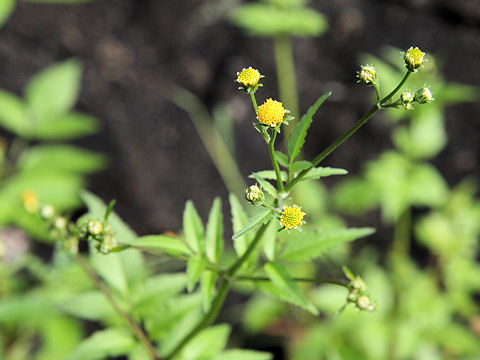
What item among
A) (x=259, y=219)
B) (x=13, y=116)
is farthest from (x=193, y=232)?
(x=13, y=116)


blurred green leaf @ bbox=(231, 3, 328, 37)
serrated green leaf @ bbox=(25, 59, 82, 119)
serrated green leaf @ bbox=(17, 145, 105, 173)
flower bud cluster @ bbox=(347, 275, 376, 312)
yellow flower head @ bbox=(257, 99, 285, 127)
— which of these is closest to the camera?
yellow flower head @ bbox=(257, 99, 285, 127)

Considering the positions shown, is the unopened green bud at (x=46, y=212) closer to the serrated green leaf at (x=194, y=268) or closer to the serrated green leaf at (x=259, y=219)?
the serrated green leaf at (x=194, y=268)

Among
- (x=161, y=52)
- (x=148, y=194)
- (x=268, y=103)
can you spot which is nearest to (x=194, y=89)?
(x=161, y=52)

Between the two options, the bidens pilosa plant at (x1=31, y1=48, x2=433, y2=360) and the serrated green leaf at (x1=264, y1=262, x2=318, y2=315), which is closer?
the bidens pilosa plant at (x1=31, y1=48, x2=433, y2=360)

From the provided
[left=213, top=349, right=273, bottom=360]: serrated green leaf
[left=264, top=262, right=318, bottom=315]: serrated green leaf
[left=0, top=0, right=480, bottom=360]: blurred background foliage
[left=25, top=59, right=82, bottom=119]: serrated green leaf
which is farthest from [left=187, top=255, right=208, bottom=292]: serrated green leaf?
[left=25, top=59, right=82, bottom=119]: serrated green leaf

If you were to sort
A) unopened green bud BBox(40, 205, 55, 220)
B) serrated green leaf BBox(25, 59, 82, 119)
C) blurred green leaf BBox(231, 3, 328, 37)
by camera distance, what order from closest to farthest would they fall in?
unopened green bud BBox(40, 205, 55, 220), serrated green leaf BBox(25, 59, 82, 119), blurred green leaf BBox(231, 3, 328, 37)

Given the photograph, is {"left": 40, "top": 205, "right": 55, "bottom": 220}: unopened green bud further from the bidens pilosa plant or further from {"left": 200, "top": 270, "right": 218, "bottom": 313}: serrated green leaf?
{"left": 200, "top": 270, "right": 218, "bottom": 313}: serrated green leaf

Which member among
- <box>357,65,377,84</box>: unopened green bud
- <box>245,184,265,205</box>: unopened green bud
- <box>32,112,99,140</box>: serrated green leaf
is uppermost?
<box>32,112,99,140</box>: serrated green leaf
